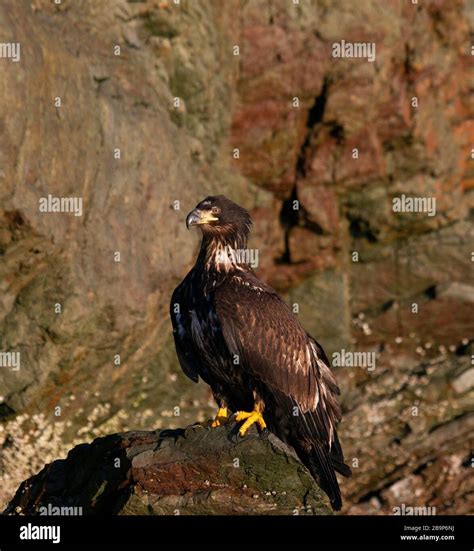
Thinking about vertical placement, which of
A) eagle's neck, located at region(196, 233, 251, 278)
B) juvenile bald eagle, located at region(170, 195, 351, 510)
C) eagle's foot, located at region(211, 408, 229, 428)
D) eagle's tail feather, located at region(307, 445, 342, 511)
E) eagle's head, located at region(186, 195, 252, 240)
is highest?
eagle's head, located at region(186, 195, 252, 240)

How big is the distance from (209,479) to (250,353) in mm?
1347

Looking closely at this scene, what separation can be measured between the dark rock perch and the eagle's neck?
1.66m

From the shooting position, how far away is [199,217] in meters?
12.1

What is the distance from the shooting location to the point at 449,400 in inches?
843

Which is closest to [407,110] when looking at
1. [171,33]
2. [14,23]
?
[171,33]

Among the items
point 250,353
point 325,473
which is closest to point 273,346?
point 250,353

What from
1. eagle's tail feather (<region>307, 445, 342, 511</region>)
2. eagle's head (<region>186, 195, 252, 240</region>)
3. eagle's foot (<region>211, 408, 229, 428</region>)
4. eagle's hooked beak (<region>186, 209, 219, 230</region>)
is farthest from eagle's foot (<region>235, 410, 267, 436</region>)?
eagle's hooked beak (<region>186, 209, 219, 230</region>)

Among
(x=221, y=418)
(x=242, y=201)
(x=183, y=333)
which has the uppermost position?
(x=242, y=201)

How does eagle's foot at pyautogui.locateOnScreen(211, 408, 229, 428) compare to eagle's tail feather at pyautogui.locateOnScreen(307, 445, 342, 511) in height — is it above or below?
above

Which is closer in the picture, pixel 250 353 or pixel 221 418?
pixel 250 353

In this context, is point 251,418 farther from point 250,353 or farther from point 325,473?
point 325,473

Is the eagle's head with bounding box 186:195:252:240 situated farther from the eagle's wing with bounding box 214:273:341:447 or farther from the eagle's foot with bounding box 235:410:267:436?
the eagle's foot with bounding box 235:410:267:436

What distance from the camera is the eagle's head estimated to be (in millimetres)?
12164
